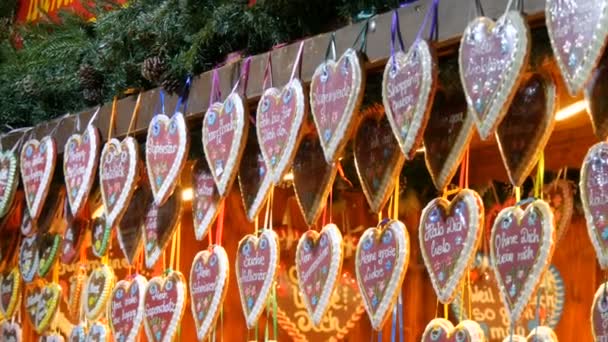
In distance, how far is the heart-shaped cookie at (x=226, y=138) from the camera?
2.13m

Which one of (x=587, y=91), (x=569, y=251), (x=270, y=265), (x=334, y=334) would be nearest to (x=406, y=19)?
(x=587, y=91)

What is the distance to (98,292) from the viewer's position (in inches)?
104

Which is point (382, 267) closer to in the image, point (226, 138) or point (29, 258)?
point (226, 138)

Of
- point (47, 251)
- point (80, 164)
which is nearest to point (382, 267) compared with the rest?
point (80, 164)

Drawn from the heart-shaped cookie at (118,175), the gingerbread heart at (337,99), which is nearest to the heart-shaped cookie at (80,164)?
the heart-shaped cookie at (118,175)

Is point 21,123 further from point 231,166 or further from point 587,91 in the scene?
point 587,91

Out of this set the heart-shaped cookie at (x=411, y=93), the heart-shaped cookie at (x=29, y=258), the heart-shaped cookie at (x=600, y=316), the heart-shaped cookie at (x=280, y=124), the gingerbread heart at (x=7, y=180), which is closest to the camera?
the heart-shaped cookie at (x=600, y=316)

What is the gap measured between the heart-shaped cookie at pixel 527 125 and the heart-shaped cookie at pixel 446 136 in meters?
0.08

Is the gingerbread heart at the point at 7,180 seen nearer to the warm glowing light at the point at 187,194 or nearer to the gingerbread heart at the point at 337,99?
the warm glowing light at the point at 187,194

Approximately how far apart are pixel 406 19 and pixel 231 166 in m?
0.48

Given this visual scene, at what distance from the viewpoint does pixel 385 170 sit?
1.93m

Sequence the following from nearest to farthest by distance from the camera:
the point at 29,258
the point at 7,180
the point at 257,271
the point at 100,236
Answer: the point at 257,271 → the point at 100,236 → the point at 7,180 → the point at 29,258

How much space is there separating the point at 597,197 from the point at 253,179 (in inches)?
32.5

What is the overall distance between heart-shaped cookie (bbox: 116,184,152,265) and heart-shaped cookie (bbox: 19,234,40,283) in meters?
0.42
